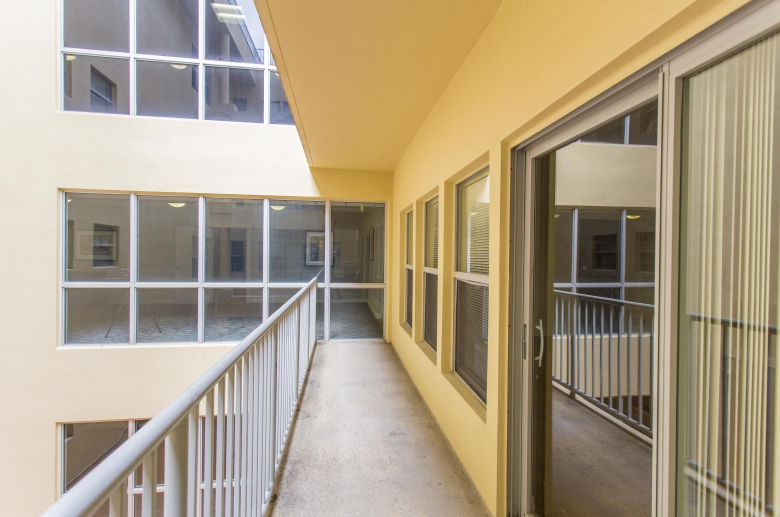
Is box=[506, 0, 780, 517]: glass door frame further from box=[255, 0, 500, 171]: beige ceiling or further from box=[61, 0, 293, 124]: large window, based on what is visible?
box=[61, 0, 293, 124]: large window

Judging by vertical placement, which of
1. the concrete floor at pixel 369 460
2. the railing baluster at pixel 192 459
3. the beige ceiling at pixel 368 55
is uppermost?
the beige ceiling at pixel 368 55

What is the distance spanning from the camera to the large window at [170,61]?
15.2ft

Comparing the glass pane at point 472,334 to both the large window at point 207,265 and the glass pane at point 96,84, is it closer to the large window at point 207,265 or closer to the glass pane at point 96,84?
the large window at point 207,265

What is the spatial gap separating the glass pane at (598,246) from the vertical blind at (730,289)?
0.36 meters

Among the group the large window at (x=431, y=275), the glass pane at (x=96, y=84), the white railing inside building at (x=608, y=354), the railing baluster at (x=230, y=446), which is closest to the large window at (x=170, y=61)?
the glass pane at (x=96, y=84)

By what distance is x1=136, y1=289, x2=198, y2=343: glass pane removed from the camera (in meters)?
4.70

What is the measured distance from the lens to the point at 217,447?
1.16m

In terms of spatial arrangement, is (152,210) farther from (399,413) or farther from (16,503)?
(399,413)

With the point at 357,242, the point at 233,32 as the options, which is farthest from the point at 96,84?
the point at 357,242

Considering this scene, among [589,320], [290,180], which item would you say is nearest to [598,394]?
[589,320]

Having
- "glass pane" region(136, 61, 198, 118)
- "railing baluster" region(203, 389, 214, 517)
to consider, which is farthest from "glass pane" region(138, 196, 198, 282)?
"railing baluster" region(203, 389, 214, 517)

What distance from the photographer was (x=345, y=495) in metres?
1.97

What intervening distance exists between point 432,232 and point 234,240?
118 inches

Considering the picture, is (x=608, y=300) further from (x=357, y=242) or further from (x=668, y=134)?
(x=357, y=242)
